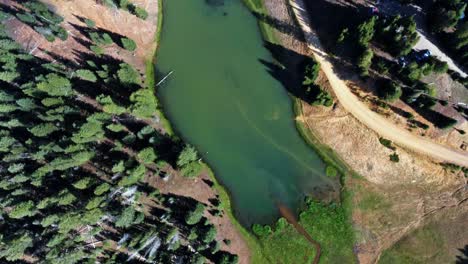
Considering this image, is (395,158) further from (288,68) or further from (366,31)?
(288,68)

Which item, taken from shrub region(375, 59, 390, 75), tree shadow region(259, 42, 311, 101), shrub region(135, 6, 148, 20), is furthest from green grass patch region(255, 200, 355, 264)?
shrub region(135, 6, 148, 20)

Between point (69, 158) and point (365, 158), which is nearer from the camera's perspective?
point (69, 158)

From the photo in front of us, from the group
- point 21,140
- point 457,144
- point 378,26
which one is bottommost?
point 21,140

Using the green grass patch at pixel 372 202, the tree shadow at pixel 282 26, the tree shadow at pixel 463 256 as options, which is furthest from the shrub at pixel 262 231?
the tree shadow at pixel 282 26

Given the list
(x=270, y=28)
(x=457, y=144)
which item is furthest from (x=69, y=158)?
(x=457, y=144)

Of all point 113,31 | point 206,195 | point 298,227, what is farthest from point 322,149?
point 113,31

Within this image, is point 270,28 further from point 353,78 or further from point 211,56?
point 353,78

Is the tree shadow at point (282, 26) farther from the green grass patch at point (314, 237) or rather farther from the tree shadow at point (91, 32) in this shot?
the green grass patch at point (314, 237)
